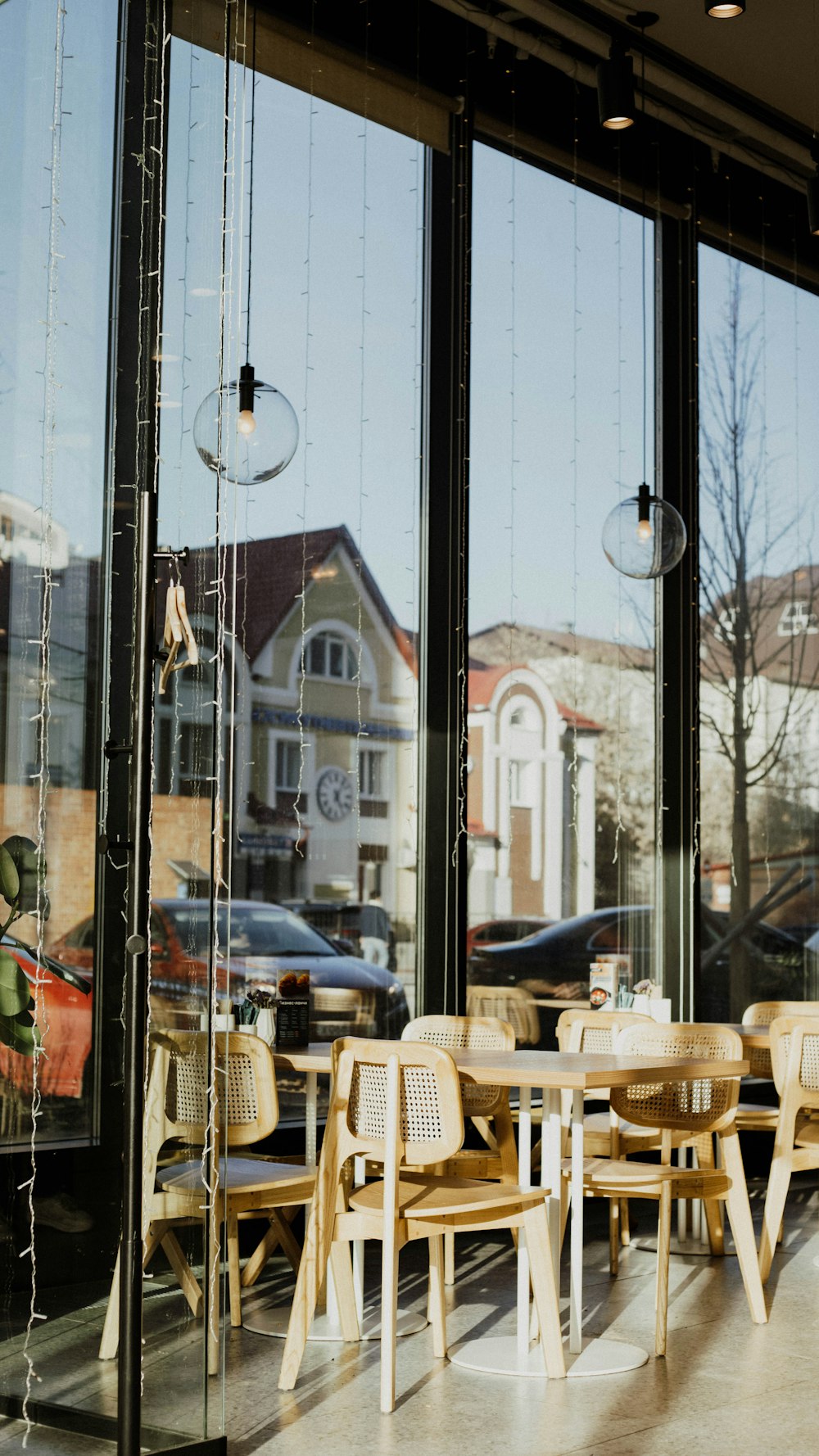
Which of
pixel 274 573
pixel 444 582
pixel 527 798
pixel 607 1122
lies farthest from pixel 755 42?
pixel 607 1122

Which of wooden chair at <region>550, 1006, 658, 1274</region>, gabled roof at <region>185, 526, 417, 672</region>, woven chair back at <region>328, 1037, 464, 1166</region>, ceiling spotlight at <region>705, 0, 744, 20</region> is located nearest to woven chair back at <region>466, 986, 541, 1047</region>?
wooden chair at <region>550, 1006, 658, 1274</region>

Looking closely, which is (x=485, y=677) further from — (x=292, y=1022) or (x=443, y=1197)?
(x=443, y=1197)

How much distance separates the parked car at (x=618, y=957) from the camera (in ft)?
23.4

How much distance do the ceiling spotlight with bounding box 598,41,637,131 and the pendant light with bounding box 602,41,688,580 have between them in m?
1.56

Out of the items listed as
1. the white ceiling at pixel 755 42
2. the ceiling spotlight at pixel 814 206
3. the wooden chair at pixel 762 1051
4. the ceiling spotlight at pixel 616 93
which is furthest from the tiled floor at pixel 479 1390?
the white ceiling at pixel 755 42

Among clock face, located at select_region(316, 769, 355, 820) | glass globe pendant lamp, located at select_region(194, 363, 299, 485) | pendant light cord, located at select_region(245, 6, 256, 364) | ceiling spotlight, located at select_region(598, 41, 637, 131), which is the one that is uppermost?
ceiling spotlight, located at select_region(598, 41, 637, 131)

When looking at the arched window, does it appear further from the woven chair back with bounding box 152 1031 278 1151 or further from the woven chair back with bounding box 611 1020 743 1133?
the woven chair back with bounding box 152 1031 278 1151

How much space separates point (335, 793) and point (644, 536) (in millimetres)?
1616

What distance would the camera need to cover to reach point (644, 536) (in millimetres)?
6273

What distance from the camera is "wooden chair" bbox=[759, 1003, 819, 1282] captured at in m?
5.38

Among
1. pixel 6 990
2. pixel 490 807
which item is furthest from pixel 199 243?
pixel 490 807

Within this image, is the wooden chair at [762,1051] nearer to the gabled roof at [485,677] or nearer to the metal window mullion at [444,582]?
the metal window mullion at [444,582]

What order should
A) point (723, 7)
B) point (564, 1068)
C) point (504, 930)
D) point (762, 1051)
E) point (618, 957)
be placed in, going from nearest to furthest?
point (564, 1068) → point (723, 7) → point (762, 1051) → point (504, 930) → point (618, 957)

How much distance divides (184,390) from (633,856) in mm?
4743
